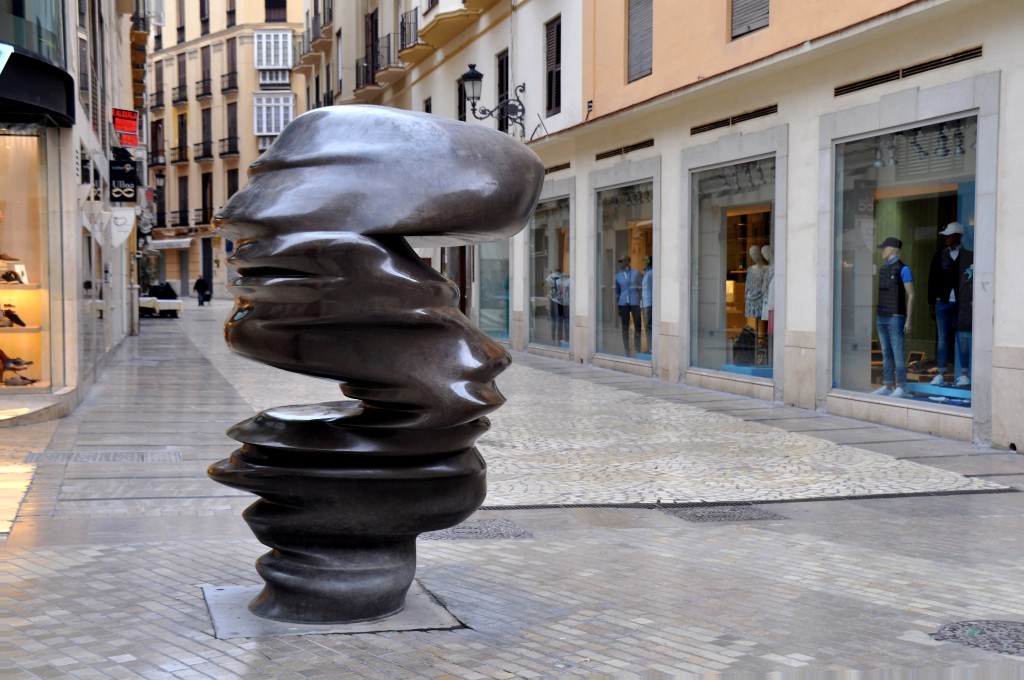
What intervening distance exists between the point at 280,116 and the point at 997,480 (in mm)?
60116

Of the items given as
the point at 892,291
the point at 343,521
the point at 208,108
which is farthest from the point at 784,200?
the point at 208,108

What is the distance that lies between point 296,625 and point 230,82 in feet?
220

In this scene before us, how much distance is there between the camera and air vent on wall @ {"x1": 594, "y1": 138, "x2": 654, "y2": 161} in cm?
1925

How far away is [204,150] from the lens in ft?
229

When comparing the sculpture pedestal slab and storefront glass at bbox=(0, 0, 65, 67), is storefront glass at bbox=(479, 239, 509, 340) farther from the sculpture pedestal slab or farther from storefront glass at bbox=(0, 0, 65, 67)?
the sculpture pedestal slab

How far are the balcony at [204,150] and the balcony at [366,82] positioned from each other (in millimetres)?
33284

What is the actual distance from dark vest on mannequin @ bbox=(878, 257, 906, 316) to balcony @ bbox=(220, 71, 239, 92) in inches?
2339

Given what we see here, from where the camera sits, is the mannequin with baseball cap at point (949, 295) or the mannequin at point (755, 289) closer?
the mannequin with baseball cap at point (949, 295)

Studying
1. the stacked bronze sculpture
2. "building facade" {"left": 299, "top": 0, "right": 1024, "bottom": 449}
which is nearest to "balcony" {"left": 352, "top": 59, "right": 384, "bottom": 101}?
"building facade" {"left": 299, "top": 0, "right": 1024, "bottom": 449}

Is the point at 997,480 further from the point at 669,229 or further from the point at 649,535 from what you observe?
the point at 669,229

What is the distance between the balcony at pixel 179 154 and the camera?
235ft

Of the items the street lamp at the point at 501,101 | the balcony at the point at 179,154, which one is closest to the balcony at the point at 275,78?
the balcony at the point at 179,154

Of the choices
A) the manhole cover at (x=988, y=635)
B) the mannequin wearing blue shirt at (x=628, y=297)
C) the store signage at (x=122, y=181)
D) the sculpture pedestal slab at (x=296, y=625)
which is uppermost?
the store signage at (x=122, y=181)

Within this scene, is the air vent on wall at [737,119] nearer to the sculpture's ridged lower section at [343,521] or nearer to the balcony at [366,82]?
the sculpture's ridged lower section at [343,521]
